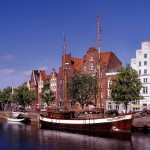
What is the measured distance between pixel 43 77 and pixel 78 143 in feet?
285

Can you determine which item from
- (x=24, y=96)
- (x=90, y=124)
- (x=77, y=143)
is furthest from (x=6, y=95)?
(x=77, y=143)

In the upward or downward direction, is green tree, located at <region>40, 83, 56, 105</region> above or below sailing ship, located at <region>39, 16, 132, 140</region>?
above

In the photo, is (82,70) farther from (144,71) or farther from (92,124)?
(92,124)

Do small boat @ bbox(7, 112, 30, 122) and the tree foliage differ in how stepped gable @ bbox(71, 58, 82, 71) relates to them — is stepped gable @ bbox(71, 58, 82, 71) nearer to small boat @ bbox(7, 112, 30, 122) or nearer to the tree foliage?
small boat @ bbox(7, 112, 30, 122)

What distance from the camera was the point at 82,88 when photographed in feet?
295

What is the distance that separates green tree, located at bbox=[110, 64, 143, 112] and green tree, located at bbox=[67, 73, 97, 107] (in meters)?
14.1

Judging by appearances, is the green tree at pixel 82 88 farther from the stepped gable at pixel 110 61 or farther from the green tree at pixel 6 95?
the green tree at pixel 6 95

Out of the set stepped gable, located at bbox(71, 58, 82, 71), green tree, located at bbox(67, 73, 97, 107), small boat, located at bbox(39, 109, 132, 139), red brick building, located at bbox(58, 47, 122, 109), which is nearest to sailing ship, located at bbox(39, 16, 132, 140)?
small boat, located at bbox(39, 109, 132, 139)

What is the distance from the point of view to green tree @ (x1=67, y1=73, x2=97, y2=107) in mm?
89750

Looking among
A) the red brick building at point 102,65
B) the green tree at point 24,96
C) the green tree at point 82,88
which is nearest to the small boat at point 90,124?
the green tree at point 82,88

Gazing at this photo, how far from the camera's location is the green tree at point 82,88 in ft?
294

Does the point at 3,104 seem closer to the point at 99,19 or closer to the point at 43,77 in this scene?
the point at 43,77

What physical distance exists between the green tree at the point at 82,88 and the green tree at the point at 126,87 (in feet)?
46.4

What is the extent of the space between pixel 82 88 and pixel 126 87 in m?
17.7
